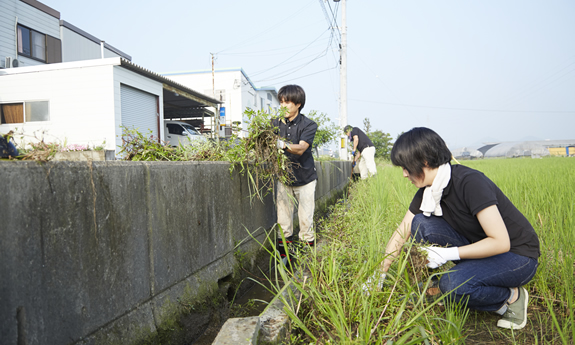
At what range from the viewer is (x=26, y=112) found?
1240 centimetres

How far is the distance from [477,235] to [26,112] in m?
14.6

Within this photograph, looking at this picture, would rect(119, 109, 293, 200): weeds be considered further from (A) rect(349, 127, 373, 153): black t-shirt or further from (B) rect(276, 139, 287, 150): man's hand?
(A) rect(349, 127, 373, 153): black t-shirt

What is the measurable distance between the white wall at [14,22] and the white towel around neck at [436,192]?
A: 16.2 meters

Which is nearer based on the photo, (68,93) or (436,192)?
(436,192)

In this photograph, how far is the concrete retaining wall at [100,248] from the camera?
125 centimetres

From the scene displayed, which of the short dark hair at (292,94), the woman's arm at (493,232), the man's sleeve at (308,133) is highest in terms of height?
the short dark hair at (292,94)

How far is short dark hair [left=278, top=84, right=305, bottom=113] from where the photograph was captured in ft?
11.3

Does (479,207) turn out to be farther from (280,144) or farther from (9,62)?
(9,62)

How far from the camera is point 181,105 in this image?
19922 millimetres

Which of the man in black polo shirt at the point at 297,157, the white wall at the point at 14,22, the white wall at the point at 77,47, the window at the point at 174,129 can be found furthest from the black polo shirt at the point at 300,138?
the white wall at the point at 77,47

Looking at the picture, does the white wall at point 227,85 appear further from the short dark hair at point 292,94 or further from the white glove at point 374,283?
the white glove at point 374,283

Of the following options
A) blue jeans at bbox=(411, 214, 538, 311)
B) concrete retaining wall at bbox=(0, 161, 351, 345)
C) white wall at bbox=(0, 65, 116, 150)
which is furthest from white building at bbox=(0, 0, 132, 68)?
blue jeans at bbox=(411, 214, 538, 311)

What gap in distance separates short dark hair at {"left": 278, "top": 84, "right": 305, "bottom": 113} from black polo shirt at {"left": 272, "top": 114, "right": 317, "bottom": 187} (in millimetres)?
182

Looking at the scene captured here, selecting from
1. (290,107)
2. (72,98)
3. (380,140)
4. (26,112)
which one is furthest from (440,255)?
(380,140)
